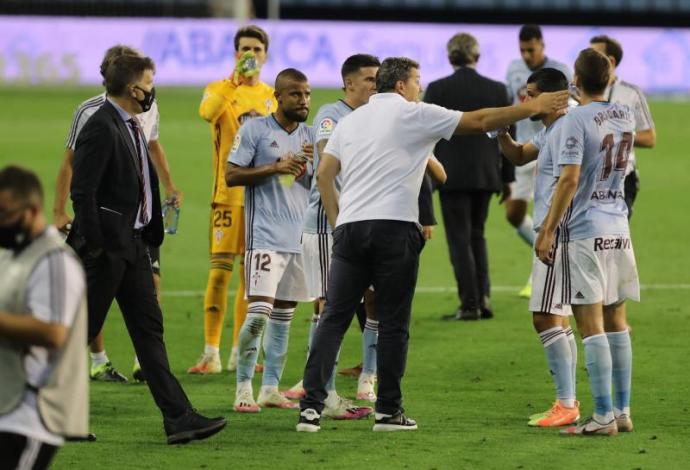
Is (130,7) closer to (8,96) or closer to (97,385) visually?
(8,96)

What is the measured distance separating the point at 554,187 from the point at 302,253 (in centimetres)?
161

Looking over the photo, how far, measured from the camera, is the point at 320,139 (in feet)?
25.1

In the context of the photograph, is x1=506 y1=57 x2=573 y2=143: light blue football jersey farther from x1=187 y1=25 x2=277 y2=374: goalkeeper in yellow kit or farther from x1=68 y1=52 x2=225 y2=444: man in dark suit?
x1=68 y1=52 x2=225 y2=444: man in dark suit

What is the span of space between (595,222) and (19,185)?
3437mm

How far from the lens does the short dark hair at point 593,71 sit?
6.93 meters

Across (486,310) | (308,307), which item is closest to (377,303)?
(486,310)

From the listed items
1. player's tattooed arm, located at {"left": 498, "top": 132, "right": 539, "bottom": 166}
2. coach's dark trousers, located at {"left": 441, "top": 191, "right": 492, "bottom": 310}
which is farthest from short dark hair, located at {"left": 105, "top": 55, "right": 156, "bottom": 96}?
coach's dark trousers, located at {"left": 441, "top": 191, "right": 492, "bottom": 310}

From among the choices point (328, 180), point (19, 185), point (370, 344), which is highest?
point (19, 185)

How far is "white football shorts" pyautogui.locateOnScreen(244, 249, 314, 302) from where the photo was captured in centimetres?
778

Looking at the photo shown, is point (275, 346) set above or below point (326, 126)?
below

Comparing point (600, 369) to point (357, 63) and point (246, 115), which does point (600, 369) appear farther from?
point (246, 115)

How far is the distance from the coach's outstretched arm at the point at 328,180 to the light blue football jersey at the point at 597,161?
118cm

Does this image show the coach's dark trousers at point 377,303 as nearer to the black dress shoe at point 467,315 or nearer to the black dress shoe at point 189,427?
the black dress shoe at point 189,427

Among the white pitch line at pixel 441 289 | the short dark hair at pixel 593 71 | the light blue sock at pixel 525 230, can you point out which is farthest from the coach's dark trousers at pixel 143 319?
the light blue sock at pixel 525 230
